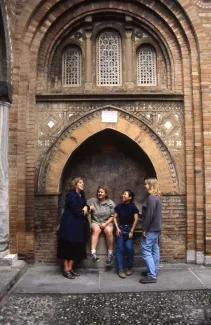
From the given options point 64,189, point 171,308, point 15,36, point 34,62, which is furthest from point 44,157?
point 171,308

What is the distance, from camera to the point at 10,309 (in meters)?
4.77

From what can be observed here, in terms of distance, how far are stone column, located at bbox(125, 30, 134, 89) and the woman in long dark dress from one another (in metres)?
2.75

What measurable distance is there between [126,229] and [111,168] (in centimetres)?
196

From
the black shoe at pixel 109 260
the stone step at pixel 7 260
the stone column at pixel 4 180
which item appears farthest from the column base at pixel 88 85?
the stone step at pixel 7 260

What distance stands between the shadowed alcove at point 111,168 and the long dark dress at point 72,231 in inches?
68.1

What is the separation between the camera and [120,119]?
7.30m

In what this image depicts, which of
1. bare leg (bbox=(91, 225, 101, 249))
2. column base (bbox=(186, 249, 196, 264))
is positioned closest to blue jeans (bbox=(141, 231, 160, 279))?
bare leg (bbox=(91, 225, 101, 249))

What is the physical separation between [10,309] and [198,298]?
2.78 metres

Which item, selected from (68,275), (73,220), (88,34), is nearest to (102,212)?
(73,220)

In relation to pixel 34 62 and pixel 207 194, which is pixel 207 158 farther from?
pixel 34 62

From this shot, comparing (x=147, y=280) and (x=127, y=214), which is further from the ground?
(x=127, y=214)

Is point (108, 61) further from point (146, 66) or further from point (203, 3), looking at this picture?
point (203, 3)

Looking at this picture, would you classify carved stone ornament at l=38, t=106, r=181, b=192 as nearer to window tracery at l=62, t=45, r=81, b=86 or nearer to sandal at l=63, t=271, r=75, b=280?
window tracery at l=62, t=45, r=81, b=86

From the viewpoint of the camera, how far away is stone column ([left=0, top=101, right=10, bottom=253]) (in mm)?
6223
